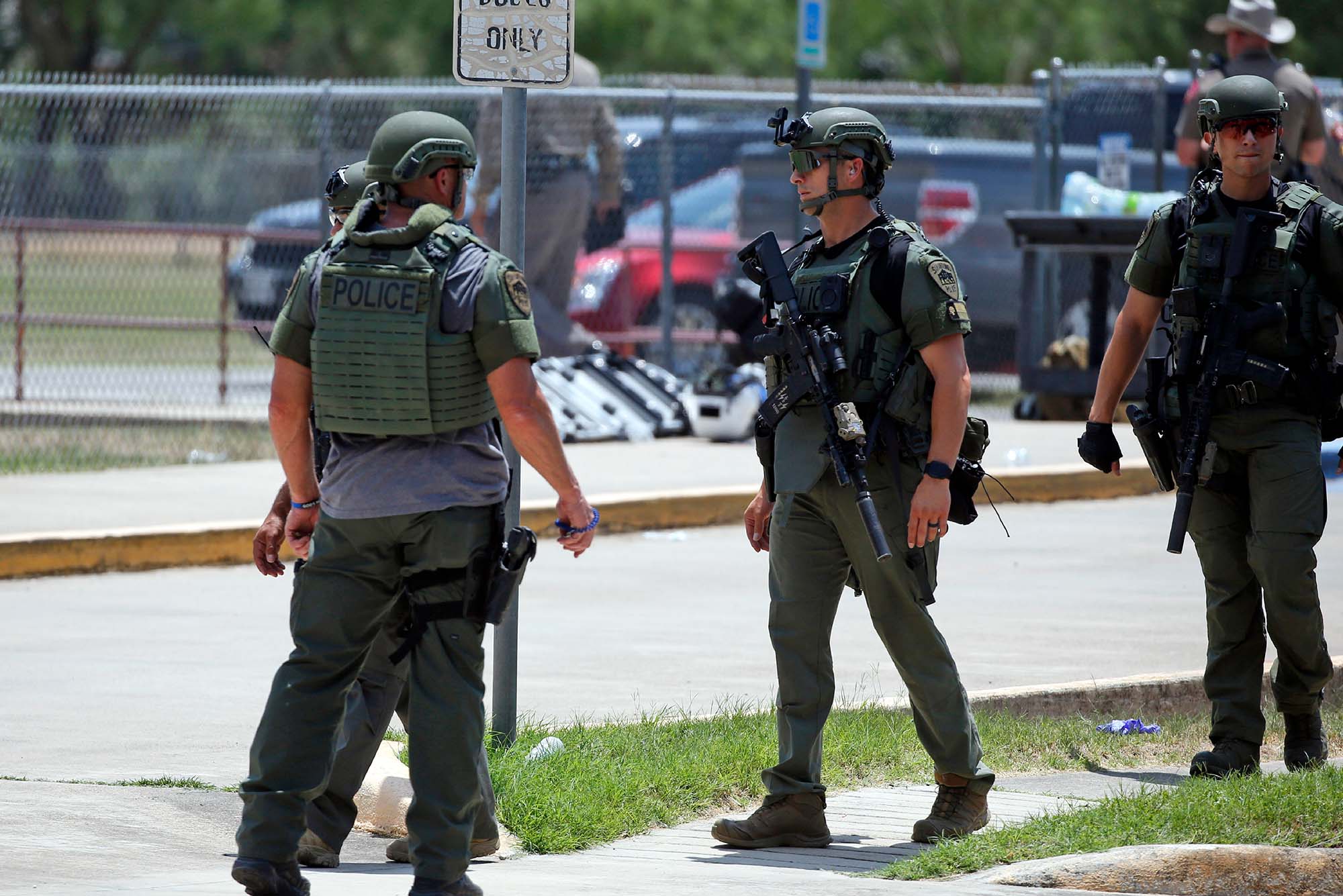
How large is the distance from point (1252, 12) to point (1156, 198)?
3.75m

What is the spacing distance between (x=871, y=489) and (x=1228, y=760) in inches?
59.1

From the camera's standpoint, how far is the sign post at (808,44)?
1365 cm

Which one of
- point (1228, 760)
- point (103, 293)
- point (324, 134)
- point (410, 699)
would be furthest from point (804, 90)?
point (410, 699)

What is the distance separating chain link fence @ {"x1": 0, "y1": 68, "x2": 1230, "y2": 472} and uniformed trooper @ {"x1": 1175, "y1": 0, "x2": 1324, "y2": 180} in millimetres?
3172

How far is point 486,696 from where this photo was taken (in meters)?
7.40

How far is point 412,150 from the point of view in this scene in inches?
185

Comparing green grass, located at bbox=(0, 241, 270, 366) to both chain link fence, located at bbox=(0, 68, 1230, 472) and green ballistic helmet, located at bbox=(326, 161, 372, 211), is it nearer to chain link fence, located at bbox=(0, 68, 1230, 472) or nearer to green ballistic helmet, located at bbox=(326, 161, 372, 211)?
chain link fence, located at bbox=(0, 68, 1230, 472)

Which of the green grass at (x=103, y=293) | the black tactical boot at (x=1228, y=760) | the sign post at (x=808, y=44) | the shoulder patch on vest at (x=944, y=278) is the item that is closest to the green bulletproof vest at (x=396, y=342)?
the shoulder patch on vest at (x=944, y=278)

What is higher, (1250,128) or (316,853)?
(1250,128)

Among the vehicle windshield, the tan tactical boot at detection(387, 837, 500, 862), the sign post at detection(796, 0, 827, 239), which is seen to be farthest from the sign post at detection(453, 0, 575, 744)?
the vehicle windshield

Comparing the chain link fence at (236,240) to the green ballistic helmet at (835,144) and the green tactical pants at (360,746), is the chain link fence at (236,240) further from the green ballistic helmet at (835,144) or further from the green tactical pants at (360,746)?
the green tactical pants at (360,746)

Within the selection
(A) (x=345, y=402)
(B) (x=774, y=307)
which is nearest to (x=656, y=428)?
(B) (x=774, y=307)

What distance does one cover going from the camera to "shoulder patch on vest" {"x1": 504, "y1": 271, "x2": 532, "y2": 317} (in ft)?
15.2

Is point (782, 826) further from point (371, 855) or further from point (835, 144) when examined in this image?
point (835, 144)
